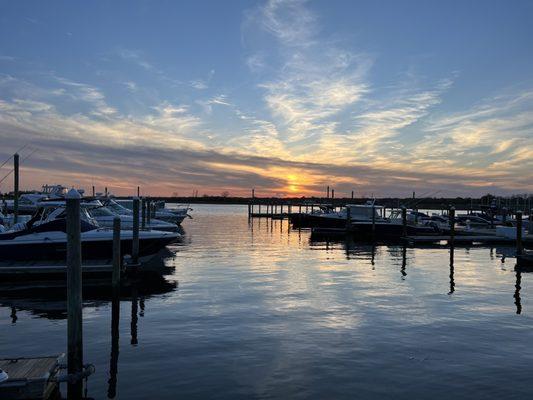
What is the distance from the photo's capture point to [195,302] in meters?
16.4

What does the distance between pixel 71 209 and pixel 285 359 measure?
5.30 metres

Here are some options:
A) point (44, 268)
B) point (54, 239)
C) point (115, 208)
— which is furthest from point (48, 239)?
point (115, 208)

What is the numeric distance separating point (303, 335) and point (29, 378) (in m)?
6.48

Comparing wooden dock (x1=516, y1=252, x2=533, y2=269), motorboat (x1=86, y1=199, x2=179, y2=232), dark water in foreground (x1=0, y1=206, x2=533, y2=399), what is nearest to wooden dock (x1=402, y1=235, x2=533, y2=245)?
wooden dock (x1=516, y1=252, x2=533, y2=269)

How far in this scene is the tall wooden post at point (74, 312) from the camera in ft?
29.4

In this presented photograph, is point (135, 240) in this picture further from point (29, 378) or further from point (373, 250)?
point (373, 250)

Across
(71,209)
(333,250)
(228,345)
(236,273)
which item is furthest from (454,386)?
(333,250)

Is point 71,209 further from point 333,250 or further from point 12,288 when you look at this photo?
point 333,250

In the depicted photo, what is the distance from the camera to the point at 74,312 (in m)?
9.15

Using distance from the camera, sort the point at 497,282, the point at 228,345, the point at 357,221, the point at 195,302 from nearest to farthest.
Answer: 1. the point at 228,345
2. the point at 195,302
3. the point at 497,282
4. the point at 357,221

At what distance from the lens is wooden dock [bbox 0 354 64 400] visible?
7.60m

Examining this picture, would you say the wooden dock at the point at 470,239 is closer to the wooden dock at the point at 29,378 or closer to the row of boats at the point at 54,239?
the row of boats at the point at 54,239

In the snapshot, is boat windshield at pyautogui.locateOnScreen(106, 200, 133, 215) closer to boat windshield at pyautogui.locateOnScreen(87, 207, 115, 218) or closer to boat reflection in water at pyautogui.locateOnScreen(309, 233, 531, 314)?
boat windshield at pyautogui.locateOnScreen(87, 207, 115, 218)

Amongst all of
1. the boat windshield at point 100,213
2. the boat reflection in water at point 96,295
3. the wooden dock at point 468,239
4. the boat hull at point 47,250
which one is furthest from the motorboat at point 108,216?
the wooden dock at point 468,239
